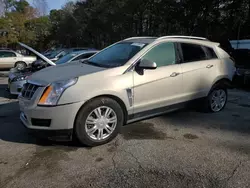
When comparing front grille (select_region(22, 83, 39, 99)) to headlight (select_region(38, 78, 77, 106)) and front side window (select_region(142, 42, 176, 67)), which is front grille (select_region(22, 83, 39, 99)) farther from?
front side window (select_region(142, 42, 176, 67))

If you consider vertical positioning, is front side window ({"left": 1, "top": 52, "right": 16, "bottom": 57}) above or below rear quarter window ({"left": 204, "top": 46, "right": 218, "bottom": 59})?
above

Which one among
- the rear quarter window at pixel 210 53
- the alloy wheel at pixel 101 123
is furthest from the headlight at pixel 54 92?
the rear quarter window at pixel 210 53

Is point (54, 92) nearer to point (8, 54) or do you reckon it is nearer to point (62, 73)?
point (62, 73)

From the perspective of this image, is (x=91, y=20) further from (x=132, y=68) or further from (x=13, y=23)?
(x=132, y=68)

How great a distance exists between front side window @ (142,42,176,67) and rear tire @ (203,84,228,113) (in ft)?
4.37

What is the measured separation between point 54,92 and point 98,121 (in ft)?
2.60

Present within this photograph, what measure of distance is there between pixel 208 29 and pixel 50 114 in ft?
55.8

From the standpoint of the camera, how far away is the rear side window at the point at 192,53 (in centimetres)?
520

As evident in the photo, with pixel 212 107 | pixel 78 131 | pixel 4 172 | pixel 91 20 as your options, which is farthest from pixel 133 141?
pixel 91 20

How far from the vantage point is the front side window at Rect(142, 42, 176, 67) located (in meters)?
→ 4.75

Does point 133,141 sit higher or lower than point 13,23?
lower

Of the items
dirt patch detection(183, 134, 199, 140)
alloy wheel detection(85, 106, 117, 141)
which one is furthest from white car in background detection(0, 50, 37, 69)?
dirt patch detection(183, 134, 199, 140)

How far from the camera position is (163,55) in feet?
16.1

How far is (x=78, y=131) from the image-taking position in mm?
4035
